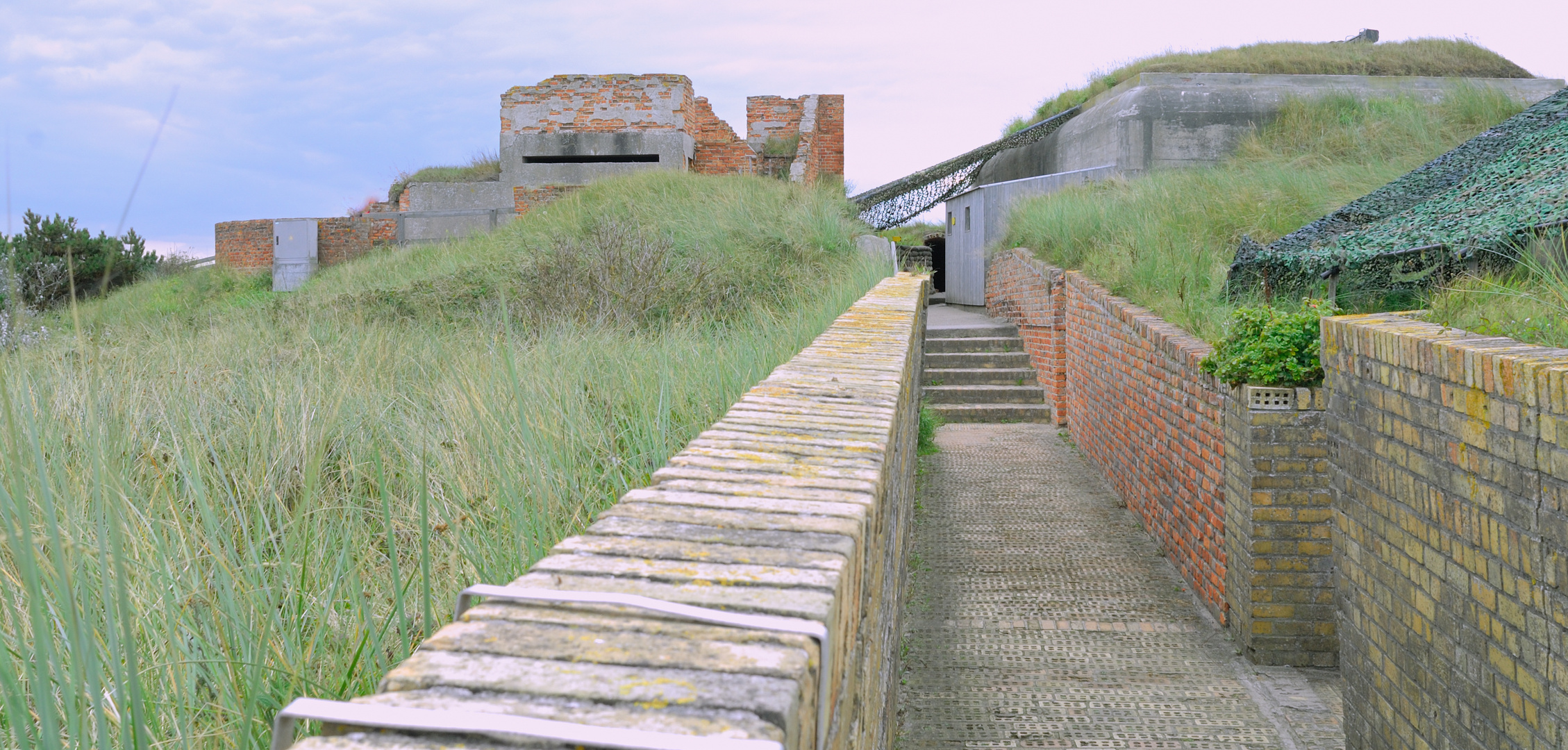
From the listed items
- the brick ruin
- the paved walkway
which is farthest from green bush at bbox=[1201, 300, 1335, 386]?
the brick ruin

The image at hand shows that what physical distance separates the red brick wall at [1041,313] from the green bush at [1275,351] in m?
5.88

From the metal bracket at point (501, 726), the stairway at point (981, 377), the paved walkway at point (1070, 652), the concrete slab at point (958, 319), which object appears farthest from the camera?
the concrete slab at point (958, 319)

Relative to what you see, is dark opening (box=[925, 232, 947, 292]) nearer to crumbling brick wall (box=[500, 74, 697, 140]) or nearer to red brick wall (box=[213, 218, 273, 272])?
crumbling brick wall (box=[500, 74, 697, 140])

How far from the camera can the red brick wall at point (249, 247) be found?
862 inches

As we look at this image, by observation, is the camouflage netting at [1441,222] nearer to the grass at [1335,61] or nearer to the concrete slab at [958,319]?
the concrete slab at [958,319]

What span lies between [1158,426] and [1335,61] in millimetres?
15760

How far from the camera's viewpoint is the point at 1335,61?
19.7 m

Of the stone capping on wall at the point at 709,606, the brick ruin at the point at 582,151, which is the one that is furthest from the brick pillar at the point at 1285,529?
the brick ruin at the point at 582,151

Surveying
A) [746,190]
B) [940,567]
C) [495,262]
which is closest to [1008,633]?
[940,567]

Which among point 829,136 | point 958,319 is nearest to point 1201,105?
point 958,319

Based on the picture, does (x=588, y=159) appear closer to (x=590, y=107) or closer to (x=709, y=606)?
(x=590, y=107)

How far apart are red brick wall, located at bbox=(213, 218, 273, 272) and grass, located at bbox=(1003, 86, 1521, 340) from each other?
15363 mm

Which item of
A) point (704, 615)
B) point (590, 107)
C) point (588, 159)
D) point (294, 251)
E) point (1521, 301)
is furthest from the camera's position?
point (294, 251)

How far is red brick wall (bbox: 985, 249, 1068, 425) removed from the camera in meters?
11.6
